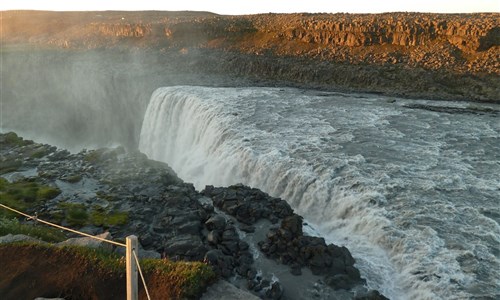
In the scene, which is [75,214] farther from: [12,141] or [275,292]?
[12,141]

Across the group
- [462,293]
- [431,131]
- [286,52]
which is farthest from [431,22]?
[462,293]

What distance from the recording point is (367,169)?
2469 cm

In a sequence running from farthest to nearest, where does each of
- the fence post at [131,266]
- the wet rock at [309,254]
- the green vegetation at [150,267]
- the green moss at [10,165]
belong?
the green moss at [10,165] → the wet rock at [309,254] → the green vegetation at [150,267] → the fence post at [131,266]

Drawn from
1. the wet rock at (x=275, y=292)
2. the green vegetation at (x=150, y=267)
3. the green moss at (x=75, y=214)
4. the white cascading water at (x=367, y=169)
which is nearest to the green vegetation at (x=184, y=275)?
the green vegetation at (x=150, y=267)

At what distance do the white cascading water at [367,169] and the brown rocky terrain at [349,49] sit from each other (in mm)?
9095

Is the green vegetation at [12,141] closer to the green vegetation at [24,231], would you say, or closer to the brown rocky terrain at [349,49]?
the green vegetation at [24,231]

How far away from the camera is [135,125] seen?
52062 millimetres

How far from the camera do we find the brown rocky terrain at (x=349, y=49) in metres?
47.0

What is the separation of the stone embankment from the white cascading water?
6.53 ft

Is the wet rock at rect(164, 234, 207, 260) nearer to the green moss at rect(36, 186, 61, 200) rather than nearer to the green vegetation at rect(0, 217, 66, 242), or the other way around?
the green vegetation at rect(0, 217, 66, 242)

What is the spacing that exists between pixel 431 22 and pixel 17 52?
70.0 metres

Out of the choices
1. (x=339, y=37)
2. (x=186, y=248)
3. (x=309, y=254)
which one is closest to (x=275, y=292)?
(x=309, y=254)

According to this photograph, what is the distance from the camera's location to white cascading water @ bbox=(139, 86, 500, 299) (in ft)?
55.9

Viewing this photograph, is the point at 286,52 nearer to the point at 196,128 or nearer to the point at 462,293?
the point at 196,128
